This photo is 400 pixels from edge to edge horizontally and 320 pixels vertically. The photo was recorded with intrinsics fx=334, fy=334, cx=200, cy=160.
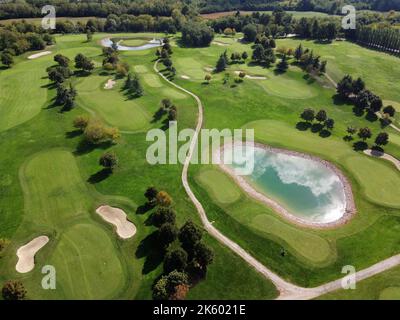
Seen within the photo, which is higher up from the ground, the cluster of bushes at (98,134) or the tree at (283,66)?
the tree at (283,66)

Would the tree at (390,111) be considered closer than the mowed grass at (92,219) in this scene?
No

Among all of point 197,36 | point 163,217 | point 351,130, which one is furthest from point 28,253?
point 197,36

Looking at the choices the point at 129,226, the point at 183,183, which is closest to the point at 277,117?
the point at 183,183

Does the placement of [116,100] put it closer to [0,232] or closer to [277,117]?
[277,117]

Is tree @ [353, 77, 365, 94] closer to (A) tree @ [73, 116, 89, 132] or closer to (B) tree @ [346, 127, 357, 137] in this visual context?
(B) tree @ [346, 127, 357, 137]

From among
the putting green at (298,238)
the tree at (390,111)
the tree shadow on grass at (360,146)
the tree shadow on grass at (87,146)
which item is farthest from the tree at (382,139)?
the tree shadow on grass at (87,146)

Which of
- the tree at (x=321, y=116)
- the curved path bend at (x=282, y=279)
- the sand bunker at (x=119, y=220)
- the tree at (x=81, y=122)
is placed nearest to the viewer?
the curved path bend at (x=282, y=279)

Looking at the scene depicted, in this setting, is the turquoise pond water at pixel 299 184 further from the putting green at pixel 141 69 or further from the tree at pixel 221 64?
the putting green at pixel 141 69

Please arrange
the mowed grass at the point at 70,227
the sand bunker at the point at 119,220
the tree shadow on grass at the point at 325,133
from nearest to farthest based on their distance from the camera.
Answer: the mowed grass at the point at 70,227
the sand bunker at the point at 119,220
the tree shadow on grass at the point at 325,133
